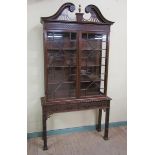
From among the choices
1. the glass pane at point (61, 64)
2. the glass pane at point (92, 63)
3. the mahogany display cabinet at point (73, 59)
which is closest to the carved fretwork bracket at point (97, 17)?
the mahogany display cabinet at point (73, 59)

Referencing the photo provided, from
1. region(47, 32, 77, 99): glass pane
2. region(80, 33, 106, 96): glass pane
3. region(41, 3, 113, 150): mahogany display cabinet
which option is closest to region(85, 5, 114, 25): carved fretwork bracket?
region(41, 3, 113, 150): mahogany display cabinet

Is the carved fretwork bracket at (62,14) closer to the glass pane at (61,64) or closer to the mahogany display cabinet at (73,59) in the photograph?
the mahogany display cabinet at (73,59)

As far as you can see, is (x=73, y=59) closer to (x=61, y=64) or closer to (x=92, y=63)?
(x=61, y=64)

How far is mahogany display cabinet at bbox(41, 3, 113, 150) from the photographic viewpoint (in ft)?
7.52

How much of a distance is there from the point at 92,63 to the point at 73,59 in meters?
0.33

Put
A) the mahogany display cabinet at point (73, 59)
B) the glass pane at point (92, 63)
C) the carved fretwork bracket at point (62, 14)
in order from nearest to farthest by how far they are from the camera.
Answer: the carved fretwork bracket at point (62, 14) < the mahogany display cabinet at point (73, 59) < the glass pane at point (92, 63)

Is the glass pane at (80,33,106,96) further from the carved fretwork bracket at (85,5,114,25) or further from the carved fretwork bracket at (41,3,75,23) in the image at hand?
the carved fretwork bracket at (41,3,75,23)

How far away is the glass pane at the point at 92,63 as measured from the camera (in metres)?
2.51

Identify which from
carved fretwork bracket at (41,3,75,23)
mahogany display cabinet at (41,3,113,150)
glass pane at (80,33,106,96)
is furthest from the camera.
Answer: glass pane at (80,33,106,96)

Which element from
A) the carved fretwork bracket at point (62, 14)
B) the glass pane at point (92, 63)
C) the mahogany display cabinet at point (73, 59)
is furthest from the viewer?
the glass pane at point (92, 63)

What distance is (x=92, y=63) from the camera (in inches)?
103
